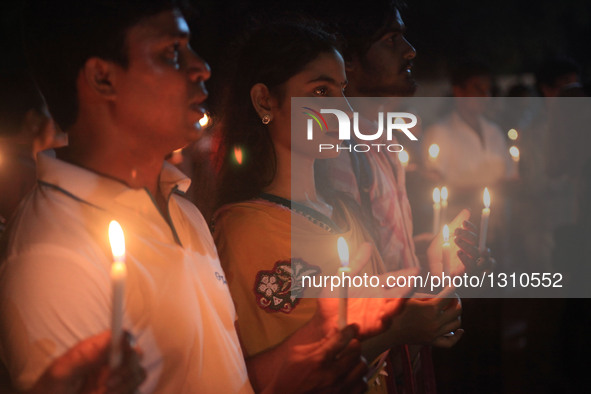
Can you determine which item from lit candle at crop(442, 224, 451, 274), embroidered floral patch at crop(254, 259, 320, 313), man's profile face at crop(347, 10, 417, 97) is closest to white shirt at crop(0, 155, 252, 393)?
embroidered floral patch at crop(254, 259, 320, 313)

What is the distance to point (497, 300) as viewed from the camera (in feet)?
11.4

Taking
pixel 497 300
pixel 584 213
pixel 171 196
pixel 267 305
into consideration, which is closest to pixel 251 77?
pixel 171 196

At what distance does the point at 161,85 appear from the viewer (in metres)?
1.37

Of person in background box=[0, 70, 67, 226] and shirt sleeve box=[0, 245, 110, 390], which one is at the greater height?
person in background box=[0, 70, 67, 226]

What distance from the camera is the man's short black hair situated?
129cm

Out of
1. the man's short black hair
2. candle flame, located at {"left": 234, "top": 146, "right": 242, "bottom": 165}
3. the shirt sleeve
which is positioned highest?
the man's short black hair

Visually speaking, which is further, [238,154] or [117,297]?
[238,154]

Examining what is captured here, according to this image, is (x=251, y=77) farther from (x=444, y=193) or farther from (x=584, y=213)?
(x=584, y=213)

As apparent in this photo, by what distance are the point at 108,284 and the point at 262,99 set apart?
761mm

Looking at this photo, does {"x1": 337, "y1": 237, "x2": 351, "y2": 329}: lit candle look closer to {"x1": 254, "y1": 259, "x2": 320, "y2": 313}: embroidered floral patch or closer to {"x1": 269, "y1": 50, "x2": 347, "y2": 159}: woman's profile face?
{"x1": 254, "y1": 259, "x2": 320, "y2": 313}: embroidered floral patch

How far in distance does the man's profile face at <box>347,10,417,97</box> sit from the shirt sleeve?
145cm

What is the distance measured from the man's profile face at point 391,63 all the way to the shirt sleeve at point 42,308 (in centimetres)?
145

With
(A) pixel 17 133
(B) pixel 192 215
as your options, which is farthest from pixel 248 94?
(A) pixel 17 133

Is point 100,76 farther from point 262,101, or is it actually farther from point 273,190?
point 273,190
